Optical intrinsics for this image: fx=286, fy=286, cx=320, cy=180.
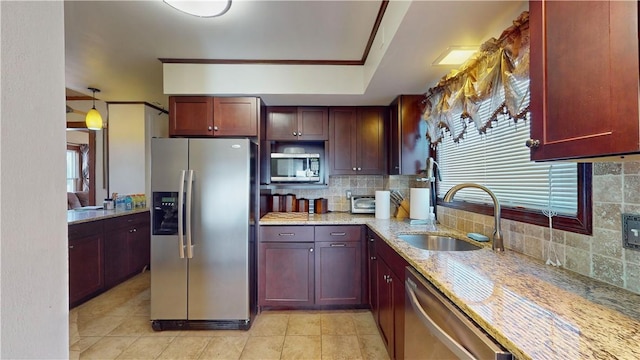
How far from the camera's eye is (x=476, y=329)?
0.87m

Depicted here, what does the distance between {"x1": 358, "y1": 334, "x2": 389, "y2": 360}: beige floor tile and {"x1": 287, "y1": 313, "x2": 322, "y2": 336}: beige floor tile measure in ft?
1.25

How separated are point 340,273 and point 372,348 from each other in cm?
72

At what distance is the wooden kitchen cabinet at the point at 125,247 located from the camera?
10.6ft

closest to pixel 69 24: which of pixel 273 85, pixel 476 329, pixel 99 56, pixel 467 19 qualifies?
pixel 99 56

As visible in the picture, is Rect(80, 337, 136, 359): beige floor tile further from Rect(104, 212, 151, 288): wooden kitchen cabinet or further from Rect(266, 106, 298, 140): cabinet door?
Rect(266, 106, 298, 140): cabinet door

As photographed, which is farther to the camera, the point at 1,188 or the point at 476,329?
the point at 476,329

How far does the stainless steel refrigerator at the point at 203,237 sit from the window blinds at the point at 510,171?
1798 mm

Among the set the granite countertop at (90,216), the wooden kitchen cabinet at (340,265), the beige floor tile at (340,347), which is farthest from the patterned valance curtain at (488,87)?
the granite countertop at (90,216)

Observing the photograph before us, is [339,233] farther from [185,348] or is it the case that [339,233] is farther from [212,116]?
[212,116]

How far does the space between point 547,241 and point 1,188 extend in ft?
5.95

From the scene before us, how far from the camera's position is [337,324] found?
8.27 ft

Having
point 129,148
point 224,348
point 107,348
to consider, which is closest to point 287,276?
point 224,348

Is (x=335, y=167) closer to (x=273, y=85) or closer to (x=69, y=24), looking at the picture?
(x=273, y=85)

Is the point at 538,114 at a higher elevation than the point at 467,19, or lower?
lower
